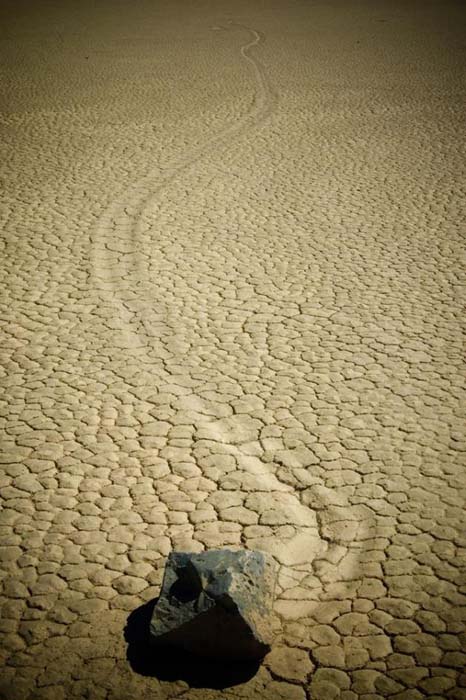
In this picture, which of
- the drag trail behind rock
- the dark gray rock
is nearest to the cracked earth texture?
the drag trail behind rock

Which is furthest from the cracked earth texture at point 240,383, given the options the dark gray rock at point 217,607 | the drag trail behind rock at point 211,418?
the dark gray rock at point 217,607

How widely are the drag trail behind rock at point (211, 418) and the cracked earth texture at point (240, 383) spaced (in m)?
0.01

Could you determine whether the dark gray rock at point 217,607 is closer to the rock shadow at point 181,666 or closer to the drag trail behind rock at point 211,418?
the rock shadow at point 181,666

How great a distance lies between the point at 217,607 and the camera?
86.8 inches

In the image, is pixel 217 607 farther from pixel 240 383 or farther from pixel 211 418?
pixel 240 383

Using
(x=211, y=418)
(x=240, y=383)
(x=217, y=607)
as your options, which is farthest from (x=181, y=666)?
(x=240, y=383)

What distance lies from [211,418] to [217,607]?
142cm

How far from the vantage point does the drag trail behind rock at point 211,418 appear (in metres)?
2.78

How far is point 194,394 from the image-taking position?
12.3 ft

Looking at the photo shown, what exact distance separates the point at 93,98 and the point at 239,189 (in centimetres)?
390

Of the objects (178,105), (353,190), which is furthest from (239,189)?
(178,105)

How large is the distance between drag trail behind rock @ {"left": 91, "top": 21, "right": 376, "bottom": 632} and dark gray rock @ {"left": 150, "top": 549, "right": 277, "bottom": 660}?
9.3 inches

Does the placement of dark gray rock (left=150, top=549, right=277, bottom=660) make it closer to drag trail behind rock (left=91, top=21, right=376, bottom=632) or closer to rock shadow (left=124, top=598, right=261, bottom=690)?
rock shadow (left=124, top=598, right=261, bottom=690)

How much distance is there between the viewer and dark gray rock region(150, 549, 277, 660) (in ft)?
7.27
